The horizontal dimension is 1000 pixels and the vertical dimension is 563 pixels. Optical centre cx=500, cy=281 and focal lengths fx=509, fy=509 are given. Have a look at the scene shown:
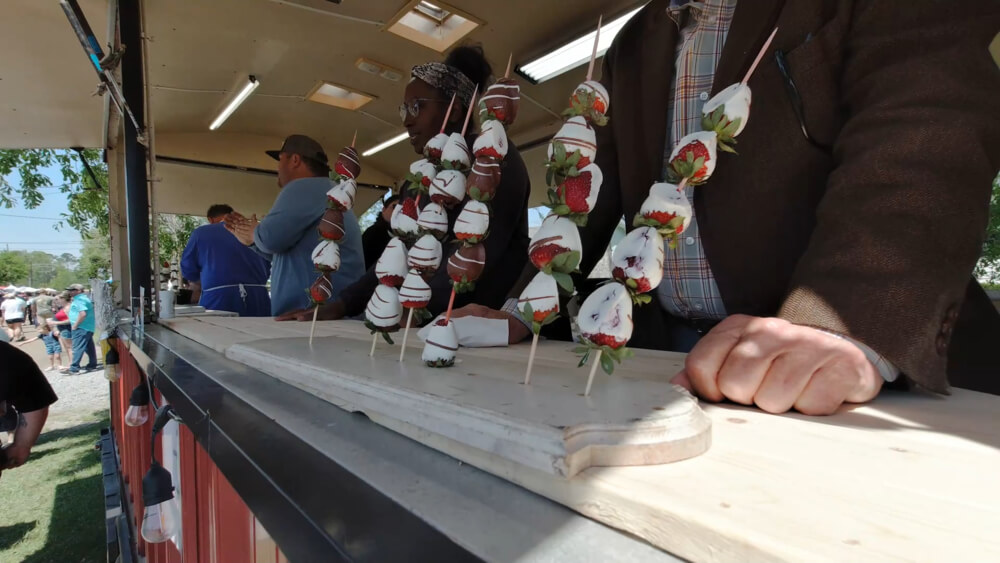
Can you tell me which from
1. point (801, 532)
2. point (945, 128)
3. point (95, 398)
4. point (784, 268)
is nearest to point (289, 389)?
point (801, 532)

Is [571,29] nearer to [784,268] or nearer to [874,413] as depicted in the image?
[784,268]

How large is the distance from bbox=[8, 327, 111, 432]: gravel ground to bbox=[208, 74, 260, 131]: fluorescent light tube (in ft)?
13.5

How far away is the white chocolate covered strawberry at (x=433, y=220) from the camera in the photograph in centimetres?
103

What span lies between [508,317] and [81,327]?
1351cm

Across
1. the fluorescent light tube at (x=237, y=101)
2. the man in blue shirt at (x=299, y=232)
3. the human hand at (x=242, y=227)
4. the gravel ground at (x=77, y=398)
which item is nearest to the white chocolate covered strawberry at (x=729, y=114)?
the man in blue shirt at (x=299, y=232)

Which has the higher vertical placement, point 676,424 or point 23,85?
point 23,85

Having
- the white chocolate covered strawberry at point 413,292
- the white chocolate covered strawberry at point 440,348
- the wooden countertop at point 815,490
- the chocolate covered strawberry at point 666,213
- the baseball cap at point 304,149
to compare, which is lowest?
the wooden countertop at point 815,490

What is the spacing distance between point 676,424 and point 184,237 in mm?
15285

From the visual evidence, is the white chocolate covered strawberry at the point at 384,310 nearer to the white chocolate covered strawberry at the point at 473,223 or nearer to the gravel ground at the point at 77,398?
the white chocolate covered strawberry at the point at 473,223

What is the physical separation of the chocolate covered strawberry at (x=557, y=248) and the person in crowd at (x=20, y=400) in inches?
175

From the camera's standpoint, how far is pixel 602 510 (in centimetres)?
39

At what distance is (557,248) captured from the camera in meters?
0.70

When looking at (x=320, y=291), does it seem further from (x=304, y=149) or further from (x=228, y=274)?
(x=228, y=274)

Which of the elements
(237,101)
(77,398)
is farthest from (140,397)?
(77,398)
